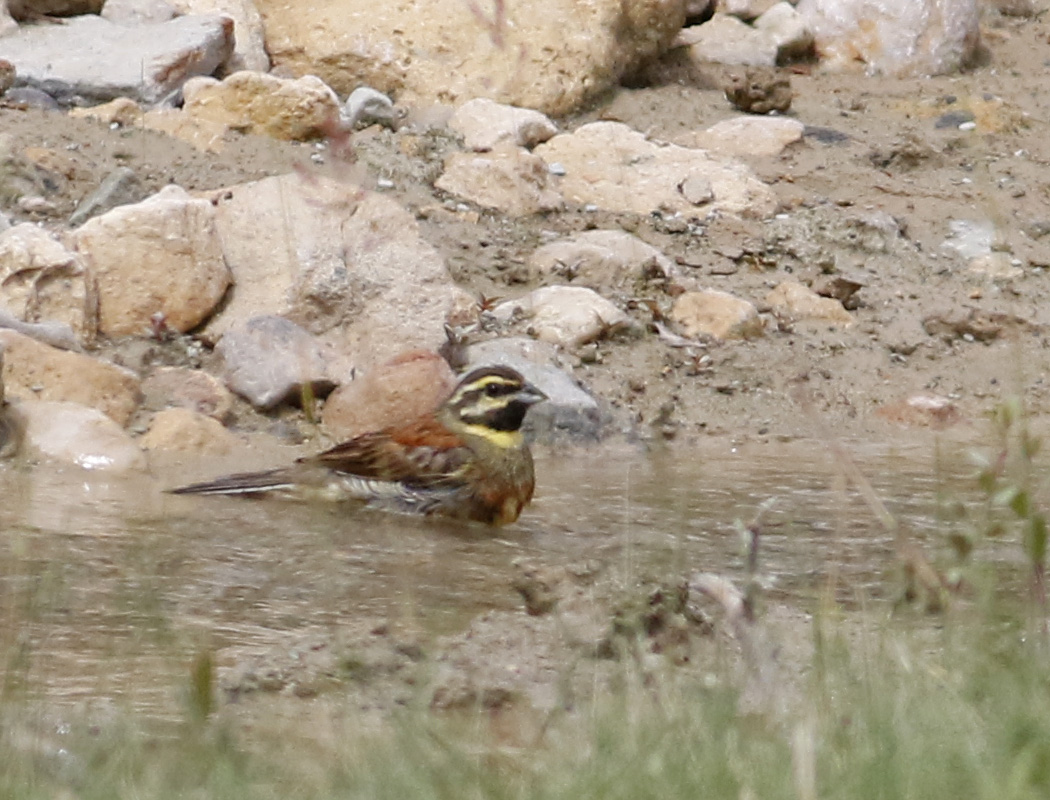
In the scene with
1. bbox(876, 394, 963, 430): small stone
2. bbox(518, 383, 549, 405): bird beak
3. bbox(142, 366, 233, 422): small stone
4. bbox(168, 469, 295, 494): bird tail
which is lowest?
bbox(876, 394, 963, 430): small stone

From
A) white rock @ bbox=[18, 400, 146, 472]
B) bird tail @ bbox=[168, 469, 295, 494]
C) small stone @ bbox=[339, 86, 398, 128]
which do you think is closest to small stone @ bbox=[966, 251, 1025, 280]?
small stone @ bbox=[339, 86, 398, 128]

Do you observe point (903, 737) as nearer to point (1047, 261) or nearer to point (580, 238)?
point (580, 238)

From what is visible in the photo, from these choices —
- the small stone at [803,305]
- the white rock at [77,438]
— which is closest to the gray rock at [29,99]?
the white rock at [77,438]

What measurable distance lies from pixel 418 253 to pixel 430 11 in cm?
350

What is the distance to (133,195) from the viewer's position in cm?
933

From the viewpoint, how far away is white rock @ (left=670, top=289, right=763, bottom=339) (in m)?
9.60

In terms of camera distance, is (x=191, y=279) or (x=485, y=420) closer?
(x=485, y=420)

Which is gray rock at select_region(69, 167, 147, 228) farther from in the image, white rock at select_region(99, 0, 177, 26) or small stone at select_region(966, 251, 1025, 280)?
small stone at select_region(966, 251, 1025, 280)

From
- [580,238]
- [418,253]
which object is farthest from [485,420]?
[580,238]

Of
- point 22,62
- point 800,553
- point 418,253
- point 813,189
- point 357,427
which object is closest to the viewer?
point 800,553

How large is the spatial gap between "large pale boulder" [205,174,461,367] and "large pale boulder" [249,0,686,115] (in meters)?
2.67

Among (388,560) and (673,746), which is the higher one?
(673,746)

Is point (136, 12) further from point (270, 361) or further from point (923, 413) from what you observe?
point (923, 413)

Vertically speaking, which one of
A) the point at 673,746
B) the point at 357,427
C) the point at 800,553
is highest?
the point at 673,746
